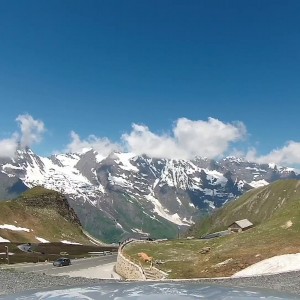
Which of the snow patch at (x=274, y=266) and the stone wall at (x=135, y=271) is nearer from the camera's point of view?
the snow patch at (x=274, y=266)

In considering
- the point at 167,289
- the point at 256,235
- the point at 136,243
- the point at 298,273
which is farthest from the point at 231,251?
the point at 167,289

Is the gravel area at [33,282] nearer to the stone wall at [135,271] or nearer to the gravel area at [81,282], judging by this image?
the gravel area at [81,282]

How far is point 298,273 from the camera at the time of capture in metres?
43.6

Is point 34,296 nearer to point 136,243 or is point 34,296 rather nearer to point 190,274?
point 190,274

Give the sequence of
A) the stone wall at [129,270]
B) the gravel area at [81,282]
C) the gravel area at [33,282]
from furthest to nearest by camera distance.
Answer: the stone wall at [129,270]
the gravel area at [33,282]
the gravel area at [81,282]

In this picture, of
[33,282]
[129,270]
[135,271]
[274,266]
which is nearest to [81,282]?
[33,282]

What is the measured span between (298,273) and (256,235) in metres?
50.9

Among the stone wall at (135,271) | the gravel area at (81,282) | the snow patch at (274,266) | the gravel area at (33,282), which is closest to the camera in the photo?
the gravel area at (81,282)

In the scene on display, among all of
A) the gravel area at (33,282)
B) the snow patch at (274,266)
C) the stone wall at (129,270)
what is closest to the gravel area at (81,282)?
the gravel area at (33,282)

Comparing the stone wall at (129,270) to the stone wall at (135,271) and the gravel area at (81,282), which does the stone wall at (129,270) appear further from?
the gravel area at (81,282)

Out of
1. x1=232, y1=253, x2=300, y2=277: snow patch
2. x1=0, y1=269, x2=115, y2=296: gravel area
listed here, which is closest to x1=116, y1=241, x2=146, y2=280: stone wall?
x1=232, y1=253, x2=300, y2=277: snow patch

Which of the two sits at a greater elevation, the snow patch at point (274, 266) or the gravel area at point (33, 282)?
the snow patch at point (274, 266)

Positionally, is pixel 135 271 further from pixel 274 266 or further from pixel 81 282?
pixel 81 282

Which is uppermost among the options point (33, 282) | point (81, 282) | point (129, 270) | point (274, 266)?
point (274, 266)
